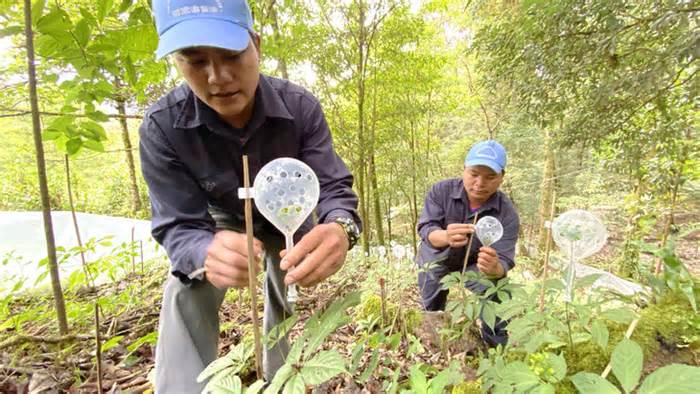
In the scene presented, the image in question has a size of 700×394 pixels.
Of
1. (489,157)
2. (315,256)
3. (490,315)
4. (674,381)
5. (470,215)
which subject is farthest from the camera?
(470,215)

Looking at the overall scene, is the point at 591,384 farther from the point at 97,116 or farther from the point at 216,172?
the point at 97,116

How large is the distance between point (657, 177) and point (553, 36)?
272cm

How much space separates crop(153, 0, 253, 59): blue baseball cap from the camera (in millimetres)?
1029

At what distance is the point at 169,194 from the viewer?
1.35 m

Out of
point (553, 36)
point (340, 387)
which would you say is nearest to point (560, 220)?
point (340, 387)

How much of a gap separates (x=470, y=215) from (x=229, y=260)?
2208 millimetres

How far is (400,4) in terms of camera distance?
19.1 ft

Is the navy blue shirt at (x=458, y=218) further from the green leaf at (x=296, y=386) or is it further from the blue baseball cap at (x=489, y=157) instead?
the green leaf at (x=296, y=386)

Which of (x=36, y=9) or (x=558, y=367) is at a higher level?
(x=36, y=9)

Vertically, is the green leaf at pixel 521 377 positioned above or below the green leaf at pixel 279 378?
below

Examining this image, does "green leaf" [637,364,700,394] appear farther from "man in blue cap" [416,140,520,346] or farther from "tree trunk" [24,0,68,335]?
"tree trunk" [24,0,68,335]

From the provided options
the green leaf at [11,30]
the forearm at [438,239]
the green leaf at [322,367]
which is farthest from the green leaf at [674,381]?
the green leaf at [11,30]

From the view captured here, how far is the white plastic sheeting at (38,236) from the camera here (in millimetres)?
2994

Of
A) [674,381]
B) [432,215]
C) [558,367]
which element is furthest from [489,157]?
[674,381]
